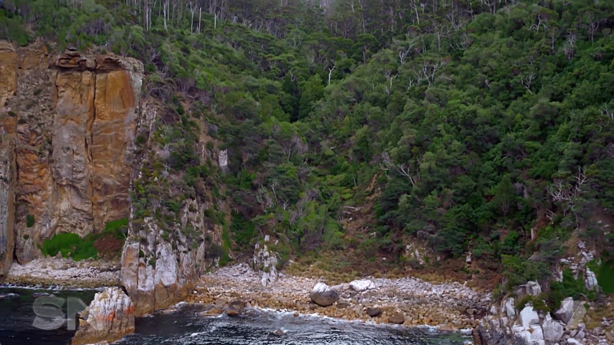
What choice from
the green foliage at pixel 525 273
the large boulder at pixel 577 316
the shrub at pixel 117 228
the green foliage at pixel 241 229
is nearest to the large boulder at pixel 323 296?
the green foliage at pixel 241 229

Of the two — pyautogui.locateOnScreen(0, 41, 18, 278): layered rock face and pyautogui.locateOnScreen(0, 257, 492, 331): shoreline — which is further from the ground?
pyautogui.locateOnScreen(0, 41, 18, 278): layered rock face

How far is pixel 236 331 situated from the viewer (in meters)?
36.4

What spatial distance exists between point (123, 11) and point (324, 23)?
4150 cm

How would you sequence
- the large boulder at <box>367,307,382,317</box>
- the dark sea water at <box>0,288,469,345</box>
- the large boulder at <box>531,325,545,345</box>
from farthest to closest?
the large boulder at <box>367,307,382,317</box>, the dark sea water at <box>0,288,469,345</box>, the large boulder at <box>531,325,545,345</box>

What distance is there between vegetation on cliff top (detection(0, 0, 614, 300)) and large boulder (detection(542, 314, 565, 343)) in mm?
3931

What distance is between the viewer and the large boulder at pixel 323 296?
42469mm

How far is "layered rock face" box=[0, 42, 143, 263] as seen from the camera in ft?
178

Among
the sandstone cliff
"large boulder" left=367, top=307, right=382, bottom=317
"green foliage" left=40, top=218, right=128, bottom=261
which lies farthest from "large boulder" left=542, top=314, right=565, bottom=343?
"green foliage" left=40, top=218, right=128, bottom=261

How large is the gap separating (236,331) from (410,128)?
30252 mm

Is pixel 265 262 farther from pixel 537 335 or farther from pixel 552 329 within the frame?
pixel 552 329

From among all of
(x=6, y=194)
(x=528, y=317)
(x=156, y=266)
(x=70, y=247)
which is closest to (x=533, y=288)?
(x=528, y=317)

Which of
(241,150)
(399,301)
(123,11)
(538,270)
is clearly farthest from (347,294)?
(123,11)

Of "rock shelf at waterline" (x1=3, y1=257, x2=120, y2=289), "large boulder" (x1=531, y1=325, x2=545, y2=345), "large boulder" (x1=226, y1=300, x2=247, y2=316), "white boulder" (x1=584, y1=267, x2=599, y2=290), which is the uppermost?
"white boulder" (x1=584, y1=267, x2=599, y2=290)

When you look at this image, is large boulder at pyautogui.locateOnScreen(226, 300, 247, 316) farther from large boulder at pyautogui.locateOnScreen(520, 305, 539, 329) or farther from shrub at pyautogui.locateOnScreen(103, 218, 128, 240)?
large boulder at pyautogui.locateOnScreen(520, 305, 539, 329)
